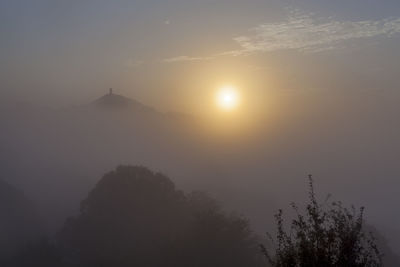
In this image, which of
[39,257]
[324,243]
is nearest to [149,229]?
[39,257]

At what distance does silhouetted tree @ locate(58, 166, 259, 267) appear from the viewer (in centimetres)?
5591

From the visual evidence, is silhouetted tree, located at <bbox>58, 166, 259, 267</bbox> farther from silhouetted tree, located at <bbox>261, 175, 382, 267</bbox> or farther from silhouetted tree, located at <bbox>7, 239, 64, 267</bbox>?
silhouetted tree, located at <bbox>261, 175, 382, 267</bbox>

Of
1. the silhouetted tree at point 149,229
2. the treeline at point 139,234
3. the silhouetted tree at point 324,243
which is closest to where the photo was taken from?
the silhouetted tree at point 324,243

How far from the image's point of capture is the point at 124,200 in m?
71.0

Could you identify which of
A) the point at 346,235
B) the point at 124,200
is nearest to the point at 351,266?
the point at 346,235

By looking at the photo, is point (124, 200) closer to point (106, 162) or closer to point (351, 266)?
point (351, 266)

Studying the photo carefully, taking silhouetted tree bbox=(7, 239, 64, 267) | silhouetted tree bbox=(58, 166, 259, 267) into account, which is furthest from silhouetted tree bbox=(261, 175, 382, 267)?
silhouetted tree bbox=(7, 239, 64, 267)

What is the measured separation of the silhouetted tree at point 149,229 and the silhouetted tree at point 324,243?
142ft

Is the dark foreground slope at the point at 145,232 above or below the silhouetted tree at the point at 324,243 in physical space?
above

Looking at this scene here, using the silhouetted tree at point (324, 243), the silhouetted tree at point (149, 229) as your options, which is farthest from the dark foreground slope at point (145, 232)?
the silhouetted tree at point (324, 243)

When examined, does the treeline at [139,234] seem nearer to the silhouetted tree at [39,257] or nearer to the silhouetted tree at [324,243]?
the silhouetted tree at [39,257]

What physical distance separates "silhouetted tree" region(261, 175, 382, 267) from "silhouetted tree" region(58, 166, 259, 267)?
1700 inches

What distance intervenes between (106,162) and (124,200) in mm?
112232

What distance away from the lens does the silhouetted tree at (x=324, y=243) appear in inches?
452
